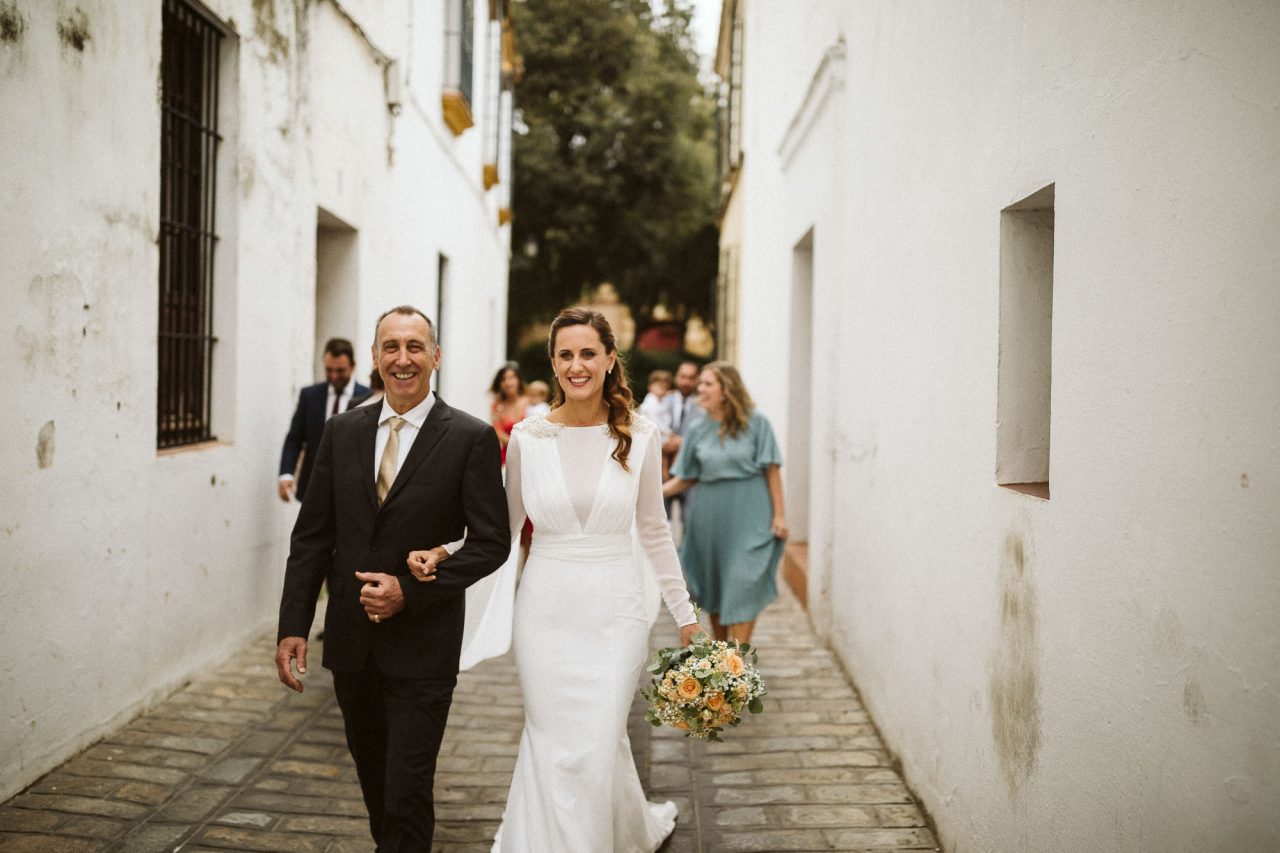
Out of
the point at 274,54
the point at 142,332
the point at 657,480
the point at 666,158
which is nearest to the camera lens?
the point at 657,480

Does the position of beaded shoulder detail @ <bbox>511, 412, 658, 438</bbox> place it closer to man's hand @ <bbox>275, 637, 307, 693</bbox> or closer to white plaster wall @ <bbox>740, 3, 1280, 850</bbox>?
man's hand @ <bbox>275, 637, 307, 693</bbox>

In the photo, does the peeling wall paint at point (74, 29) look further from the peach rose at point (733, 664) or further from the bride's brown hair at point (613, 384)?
the peach rose at point (733, 664)

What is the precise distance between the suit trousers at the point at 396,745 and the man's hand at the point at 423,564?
0.36m

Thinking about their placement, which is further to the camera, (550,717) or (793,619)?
(793,619)

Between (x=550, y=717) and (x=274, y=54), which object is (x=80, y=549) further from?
(x=274, y=54)

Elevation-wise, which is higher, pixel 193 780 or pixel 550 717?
pixel 550 717

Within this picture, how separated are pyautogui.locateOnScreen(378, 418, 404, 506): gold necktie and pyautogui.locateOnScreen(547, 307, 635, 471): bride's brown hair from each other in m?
0.58

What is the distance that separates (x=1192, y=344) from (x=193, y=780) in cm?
428

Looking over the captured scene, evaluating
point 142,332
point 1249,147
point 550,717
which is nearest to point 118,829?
point 550,717

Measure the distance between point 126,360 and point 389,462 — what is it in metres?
2.48

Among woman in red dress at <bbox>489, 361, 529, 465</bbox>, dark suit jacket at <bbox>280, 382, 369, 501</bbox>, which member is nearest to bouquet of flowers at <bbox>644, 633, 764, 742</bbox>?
dark suit jacket at <bbox>280, 382, 369, 501</bbox>

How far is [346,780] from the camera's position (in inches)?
192

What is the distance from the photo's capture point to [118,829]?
4.20 m

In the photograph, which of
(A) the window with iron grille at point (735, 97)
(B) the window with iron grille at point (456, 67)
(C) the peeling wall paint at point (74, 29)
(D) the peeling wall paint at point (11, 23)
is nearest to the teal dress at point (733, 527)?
(C) the peeling wall paint at point (74, 29)
